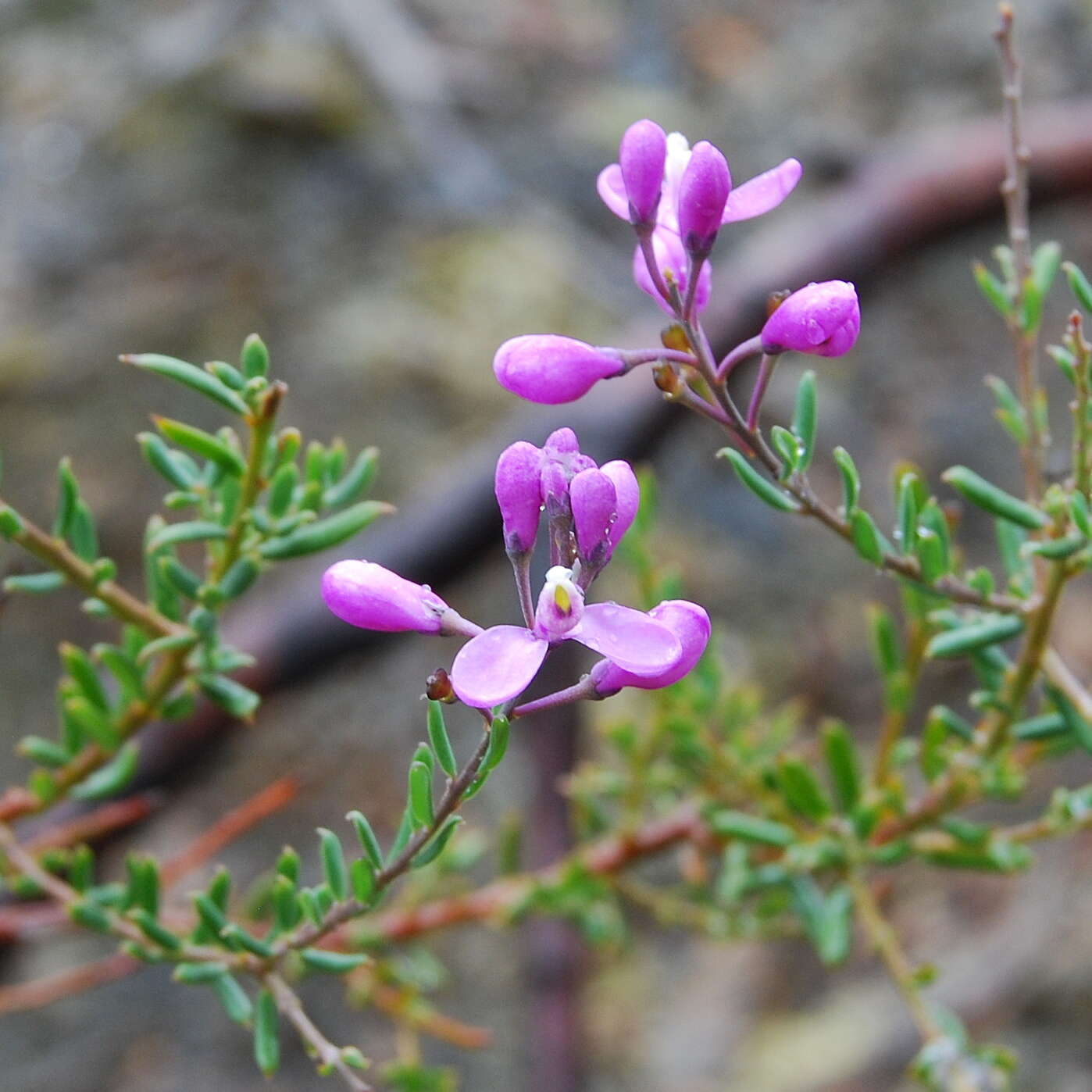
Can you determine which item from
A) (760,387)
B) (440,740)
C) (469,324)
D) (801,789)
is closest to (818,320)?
(760,387)

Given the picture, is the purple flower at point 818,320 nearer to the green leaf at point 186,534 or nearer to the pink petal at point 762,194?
the pink petal at point 762,194

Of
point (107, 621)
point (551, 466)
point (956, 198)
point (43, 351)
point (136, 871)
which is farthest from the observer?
point (43, 351)

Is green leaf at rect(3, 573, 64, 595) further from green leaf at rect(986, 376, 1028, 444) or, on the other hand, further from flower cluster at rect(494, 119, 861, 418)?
green leaf at rect(986, 376, 1028, 444)

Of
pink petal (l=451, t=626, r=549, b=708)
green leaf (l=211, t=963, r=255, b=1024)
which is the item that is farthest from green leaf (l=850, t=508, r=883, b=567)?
green leaf (l=211, t=963, r=255, b=1024)

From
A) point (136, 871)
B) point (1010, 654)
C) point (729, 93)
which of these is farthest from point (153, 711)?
point (729, 93)

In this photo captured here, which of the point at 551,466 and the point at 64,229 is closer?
the point at 551,466

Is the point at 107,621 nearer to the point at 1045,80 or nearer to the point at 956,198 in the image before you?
the point at 956,198

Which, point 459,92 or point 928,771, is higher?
point 459,92

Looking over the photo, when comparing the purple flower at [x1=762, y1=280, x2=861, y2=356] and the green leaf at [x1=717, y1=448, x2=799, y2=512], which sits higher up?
the purple flower at [x1=762, y1=280, x2=861, y2=356]
